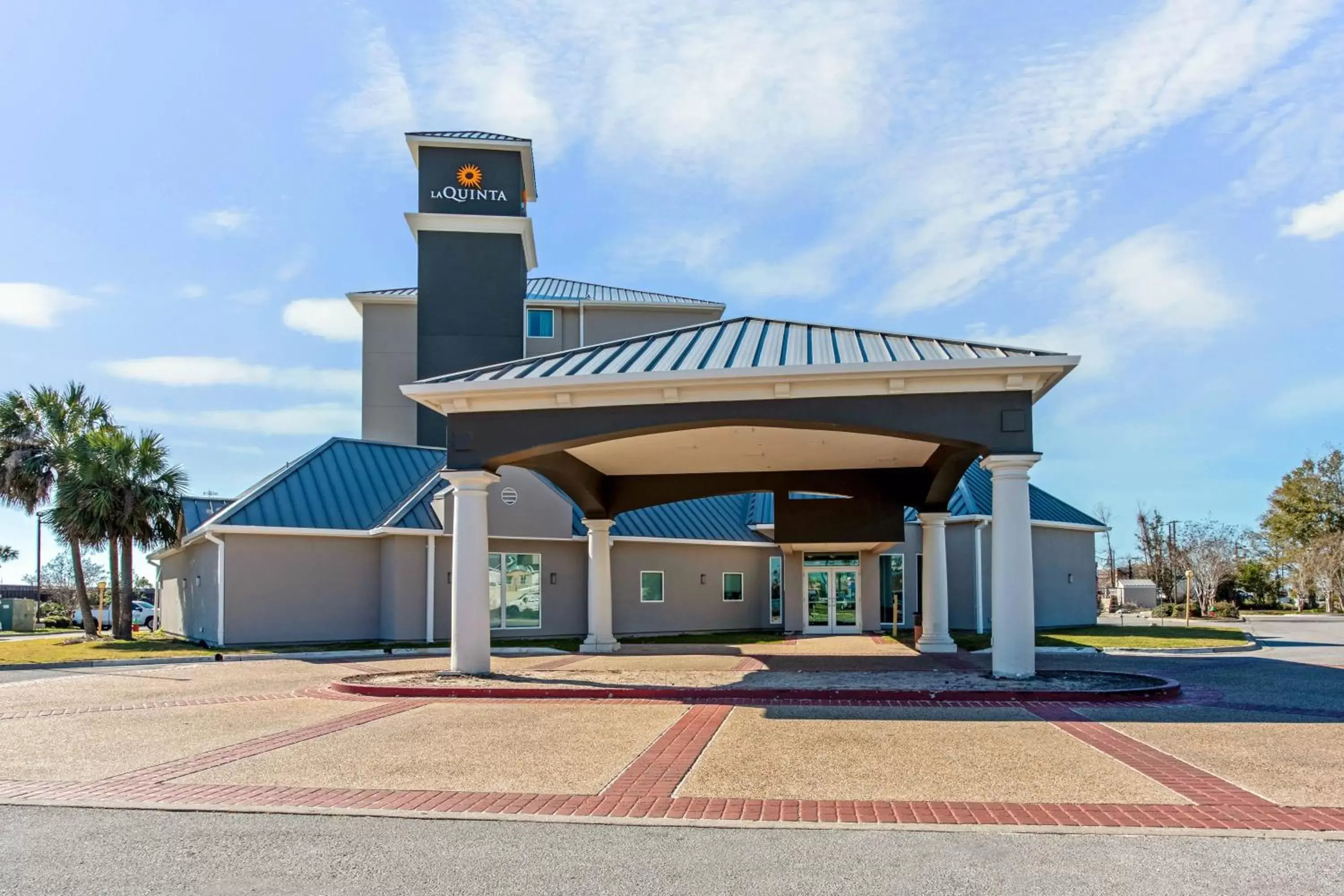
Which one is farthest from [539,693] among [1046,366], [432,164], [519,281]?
[432,164]

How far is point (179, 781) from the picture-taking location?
7457 mm

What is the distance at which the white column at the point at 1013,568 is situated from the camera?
12.6 meters

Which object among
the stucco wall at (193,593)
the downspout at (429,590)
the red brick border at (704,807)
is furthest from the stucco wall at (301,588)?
the red brick border at (704,807)

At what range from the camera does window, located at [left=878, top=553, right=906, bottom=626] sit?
91.1 feet

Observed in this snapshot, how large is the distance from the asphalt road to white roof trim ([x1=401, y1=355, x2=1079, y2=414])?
746 cm

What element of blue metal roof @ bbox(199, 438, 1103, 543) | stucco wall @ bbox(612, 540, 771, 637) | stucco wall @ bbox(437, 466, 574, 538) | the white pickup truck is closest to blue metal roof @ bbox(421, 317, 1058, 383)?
blue metal roof @ bbox(199, 438, 1103, 543)

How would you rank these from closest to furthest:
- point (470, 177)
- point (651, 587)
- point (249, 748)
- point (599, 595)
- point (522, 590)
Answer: point (249, 748) → point (599, 595) → point (522, 590) → point (651, 587) → point (470, 177)

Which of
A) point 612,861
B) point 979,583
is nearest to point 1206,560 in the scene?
point 979,583

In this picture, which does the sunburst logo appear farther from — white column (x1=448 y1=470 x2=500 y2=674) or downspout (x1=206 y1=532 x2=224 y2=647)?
white column (x1=448 y1=470 x2=500 y2=674)

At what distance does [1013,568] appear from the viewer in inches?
494

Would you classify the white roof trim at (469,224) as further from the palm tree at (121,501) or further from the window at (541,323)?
the palm tree at (121,501)

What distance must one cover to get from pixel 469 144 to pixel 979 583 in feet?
64.9

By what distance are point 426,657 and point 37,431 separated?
52.0ft

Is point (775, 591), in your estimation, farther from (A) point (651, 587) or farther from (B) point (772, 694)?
(B) point (772, 694)
